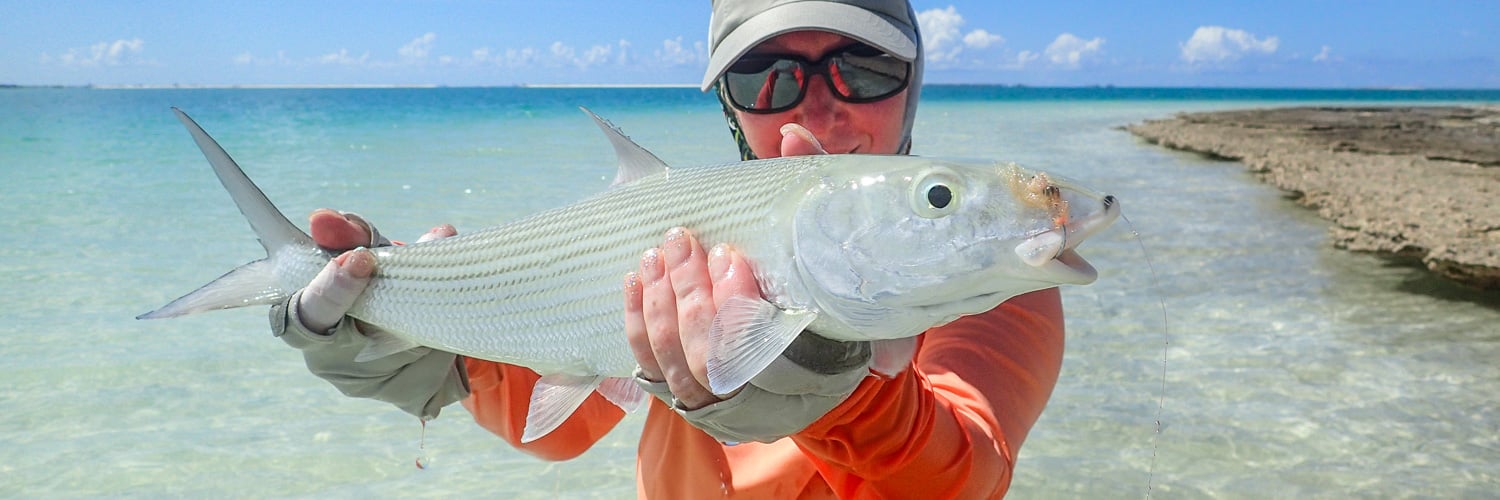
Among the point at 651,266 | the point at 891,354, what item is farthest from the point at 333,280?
the point at 891,354

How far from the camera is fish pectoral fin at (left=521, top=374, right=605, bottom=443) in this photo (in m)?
1.80

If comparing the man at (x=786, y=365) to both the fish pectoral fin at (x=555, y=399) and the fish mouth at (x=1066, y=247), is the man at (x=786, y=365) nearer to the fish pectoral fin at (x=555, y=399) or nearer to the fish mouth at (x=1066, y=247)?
the fish pectoral fin at (x=555, y=399)

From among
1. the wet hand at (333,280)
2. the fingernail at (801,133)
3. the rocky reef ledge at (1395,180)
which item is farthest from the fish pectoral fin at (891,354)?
the rocky reef ledge at (1395,180)

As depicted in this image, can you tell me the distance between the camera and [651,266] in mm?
1584

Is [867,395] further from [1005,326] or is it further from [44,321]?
[44,321]

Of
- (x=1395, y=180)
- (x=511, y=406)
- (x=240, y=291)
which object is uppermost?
(x=240, y=291)

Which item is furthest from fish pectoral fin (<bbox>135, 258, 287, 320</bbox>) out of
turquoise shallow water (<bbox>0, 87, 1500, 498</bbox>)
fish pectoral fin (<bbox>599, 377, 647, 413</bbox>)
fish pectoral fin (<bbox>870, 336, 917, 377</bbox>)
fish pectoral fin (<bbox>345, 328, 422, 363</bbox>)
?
turquoise shallow water (<bbox>0, 87, 1500, 498</bbox>)

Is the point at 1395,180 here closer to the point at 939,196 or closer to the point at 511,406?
the point at 511,406

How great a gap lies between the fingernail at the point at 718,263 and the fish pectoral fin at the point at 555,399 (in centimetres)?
44

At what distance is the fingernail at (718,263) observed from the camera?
4.93ft

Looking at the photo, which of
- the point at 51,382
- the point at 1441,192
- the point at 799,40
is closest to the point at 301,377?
the point at 51,382

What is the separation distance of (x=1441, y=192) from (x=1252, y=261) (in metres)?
3.51

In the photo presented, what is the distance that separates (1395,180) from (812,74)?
11.2m

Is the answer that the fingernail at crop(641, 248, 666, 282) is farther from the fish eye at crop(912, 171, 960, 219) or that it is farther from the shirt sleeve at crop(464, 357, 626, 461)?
the shirt sleeve at crop(464, 357, 626, 461)
